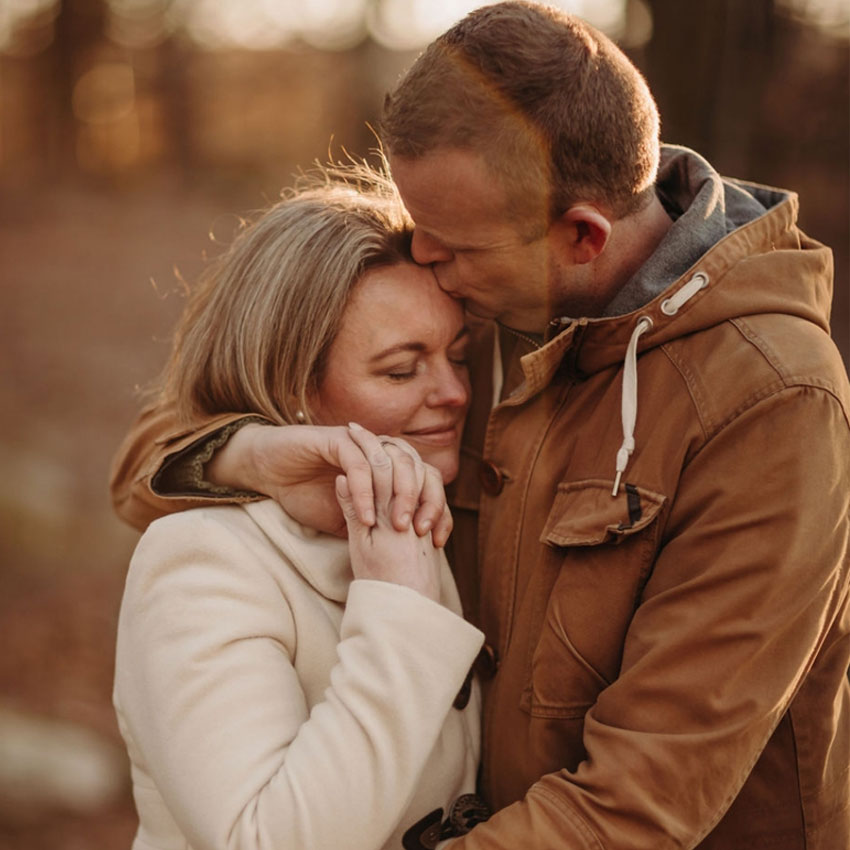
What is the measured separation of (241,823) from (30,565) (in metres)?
5.43

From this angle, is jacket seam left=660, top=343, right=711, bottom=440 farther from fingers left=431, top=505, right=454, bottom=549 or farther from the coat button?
the coat button

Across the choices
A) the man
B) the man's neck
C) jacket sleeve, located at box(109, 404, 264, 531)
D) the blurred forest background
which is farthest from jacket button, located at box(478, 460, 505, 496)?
the blurred forest background

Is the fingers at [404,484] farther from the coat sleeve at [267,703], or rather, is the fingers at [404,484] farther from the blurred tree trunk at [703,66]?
the blurred tree trunk at [703,66]

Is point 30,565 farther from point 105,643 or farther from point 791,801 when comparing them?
point 791,801

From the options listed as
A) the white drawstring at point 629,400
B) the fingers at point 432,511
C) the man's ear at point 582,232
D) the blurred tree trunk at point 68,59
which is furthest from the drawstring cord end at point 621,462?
the blurred tree trunk at point 68,59

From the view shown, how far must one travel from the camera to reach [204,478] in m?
2.43

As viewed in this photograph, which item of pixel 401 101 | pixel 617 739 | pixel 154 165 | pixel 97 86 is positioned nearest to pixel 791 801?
→ pixel 617 739

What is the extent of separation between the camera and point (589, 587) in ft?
6.93

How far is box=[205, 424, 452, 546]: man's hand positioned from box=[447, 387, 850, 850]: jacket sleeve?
20.7 inches

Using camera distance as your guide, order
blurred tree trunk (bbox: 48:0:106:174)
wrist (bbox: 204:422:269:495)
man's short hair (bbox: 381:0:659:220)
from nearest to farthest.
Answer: man's short hair (bbox: 381:0:659:220) → wrist (bbox: 204:422:269:495) → blurred tree trunk (bbox: 48:0:106:174)

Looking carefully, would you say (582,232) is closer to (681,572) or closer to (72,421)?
(681,572)

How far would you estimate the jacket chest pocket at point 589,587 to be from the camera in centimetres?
205

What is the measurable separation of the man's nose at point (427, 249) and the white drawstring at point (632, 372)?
0.56 metres

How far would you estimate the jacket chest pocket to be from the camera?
2047 mm
